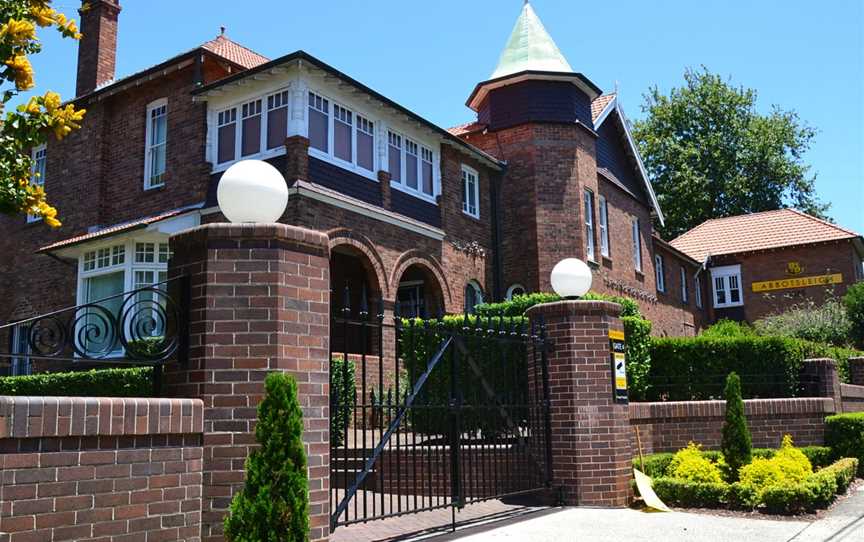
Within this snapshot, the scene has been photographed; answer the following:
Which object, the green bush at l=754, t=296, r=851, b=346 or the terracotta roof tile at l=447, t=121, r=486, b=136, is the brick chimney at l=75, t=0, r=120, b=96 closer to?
the terracotta roof tile at l=447, t=121, r=486, b=136

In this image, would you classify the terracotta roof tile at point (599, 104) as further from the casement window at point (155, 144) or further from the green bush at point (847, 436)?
the green bush at point (847, 436)

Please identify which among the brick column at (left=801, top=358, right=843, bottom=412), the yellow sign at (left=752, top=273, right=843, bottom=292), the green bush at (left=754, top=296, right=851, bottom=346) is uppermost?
the yellow sign at (left=752, top=273, right=843, bottom=292)

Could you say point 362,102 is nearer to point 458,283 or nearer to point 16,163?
A: point 458,283

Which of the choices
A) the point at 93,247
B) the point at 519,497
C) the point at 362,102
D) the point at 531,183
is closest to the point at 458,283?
the point at 531,183

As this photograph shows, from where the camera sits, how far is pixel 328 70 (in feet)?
49.4

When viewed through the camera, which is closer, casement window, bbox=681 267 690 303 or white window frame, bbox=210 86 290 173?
white window frame, bbox=210 86 290 173

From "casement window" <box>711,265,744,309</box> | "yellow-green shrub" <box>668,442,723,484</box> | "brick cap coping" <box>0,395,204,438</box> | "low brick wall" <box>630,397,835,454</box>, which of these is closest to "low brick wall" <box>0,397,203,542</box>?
"brick cap coping" <box>0,395,204,438</box>

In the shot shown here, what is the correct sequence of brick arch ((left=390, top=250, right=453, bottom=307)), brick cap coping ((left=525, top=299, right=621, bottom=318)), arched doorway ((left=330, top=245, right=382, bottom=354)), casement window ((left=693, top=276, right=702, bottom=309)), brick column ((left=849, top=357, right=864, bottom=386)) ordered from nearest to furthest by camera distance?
brick cap coping ((left=525, top=299, right=621, bottom=318))
arched doorway ((left=330, top=245, right=382, bottom=354))
brick column ((left=849, top=357, right=864, bottom=386))
brick arch ((left=390, top=250, right=453, bottom=307))
casement window ((left=693, top=276, right=702, bottom=309))

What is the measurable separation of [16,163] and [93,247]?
9397 mm

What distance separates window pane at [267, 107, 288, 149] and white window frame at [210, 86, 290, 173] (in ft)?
0.19

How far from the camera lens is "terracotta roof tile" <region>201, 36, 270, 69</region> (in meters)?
18.0

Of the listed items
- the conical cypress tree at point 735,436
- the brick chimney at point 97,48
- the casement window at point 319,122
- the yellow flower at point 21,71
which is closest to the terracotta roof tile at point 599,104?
the casement window at point 319,122

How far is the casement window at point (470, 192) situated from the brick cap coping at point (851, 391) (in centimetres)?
950

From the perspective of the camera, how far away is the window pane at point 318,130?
15.3m
